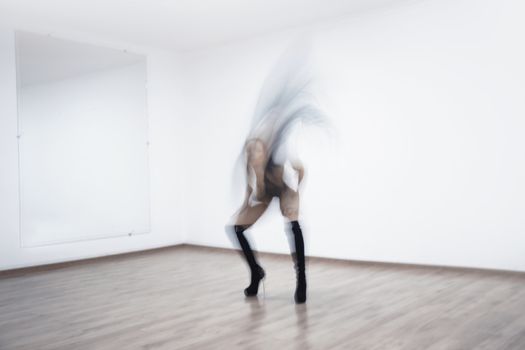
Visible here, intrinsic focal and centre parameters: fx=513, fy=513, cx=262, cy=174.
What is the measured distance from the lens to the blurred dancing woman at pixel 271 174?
404cm

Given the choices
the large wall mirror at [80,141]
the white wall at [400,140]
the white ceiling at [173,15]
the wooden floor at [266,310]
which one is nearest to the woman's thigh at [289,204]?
the wooden floor at [266,310]

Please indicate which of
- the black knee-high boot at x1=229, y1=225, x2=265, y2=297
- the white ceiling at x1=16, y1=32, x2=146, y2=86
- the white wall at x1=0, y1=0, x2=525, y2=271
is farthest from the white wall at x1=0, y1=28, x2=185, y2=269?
the black knee-high boot at x1=229, y1=225, x2=265, y2=297

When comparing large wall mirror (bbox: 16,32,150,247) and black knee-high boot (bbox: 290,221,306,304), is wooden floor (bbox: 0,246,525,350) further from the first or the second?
large wall mirror (bbox: 16,32,150,247)

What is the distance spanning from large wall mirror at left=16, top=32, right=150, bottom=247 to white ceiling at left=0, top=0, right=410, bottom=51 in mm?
380

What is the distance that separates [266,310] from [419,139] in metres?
2.72

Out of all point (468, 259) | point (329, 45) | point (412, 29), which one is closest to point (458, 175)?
point (468, 259)

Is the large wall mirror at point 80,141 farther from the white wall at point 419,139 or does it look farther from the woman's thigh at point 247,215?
the woman's thigh at point 247,215

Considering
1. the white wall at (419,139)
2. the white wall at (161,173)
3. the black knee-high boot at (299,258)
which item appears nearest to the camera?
the black knee-high boot at (299,258)

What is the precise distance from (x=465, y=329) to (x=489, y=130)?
2.49 metres

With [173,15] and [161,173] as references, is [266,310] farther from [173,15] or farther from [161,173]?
[161,173]

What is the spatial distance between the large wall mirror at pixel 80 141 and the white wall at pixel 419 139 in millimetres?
1846

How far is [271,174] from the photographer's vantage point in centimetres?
415

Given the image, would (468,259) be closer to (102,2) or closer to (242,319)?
(242,319)

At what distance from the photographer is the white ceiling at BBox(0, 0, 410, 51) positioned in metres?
5.64
